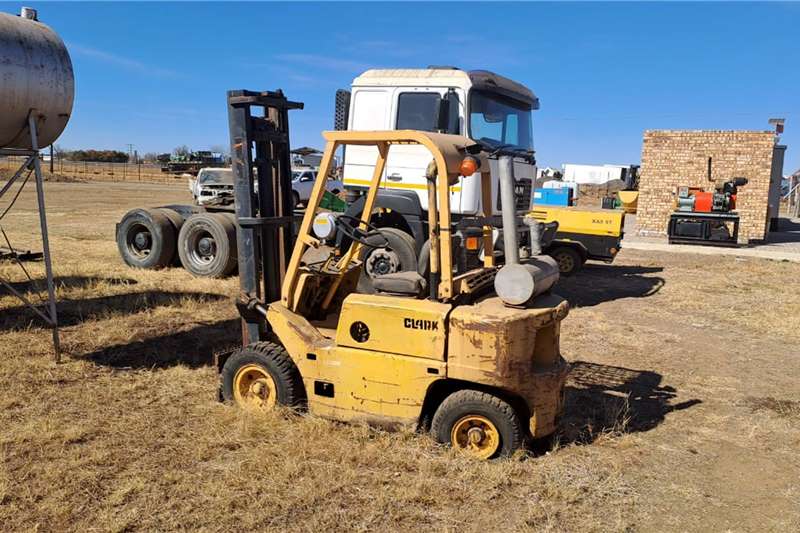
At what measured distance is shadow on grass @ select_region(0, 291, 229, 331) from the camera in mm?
7938

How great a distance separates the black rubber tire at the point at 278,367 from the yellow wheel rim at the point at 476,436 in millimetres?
1298

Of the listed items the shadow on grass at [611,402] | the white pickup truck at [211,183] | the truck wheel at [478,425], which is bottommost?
the shadow on grass at [611,402]

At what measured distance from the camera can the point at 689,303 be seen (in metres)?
10.8

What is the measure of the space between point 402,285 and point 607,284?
8883 mm

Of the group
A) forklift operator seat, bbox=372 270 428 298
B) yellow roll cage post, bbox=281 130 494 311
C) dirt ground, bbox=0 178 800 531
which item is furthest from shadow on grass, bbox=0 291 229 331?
forklift operator seat, bbox=372 270 428 298

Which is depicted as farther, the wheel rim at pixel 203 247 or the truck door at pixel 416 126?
the wheel rim at pixel 203 247

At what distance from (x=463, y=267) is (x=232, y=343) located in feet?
11.4

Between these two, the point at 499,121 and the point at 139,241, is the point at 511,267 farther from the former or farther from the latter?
the point at 139,241

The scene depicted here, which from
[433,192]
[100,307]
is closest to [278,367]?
[433,192]

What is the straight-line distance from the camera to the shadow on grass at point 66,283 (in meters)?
9.77

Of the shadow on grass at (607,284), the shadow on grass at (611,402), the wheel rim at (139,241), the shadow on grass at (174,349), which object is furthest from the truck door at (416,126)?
the wheel rim at (139,241)

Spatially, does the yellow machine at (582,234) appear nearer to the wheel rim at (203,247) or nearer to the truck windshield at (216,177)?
the wheel rim at (203,247)

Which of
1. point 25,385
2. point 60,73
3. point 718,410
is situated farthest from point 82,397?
point 718,410

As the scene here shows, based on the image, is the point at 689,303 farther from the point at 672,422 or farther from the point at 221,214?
the point at 221,214
